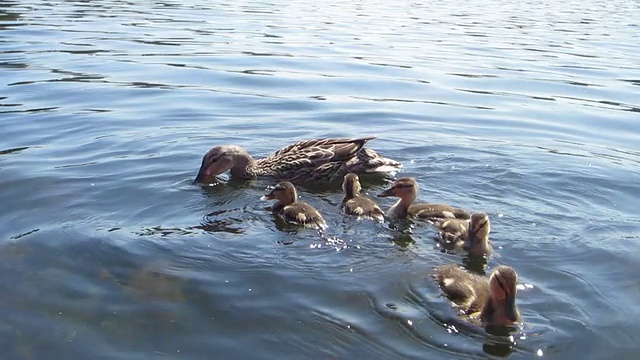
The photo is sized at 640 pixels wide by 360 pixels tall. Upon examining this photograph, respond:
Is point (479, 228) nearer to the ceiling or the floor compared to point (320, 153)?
nearer to the ceiling

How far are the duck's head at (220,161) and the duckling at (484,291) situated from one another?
139 inches

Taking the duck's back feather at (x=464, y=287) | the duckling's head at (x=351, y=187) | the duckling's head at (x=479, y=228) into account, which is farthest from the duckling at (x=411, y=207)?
the duck's back feather at (x=464, y=287)

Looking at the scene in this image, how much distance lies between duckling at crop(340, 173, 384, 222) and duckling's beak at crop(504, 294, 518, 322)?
2.45 m

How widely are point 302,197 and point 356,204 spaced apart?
1163mm

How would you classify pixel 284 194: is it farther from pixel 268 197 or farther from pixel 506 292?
pixel 506 292

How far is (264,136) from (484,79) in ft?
21.7

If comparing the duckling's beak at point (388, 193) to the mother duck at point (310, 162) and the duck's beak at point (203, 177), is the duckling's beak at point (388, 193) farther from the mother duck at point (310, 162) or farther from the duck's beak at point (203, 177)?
the duck's beak at point (203, 177)

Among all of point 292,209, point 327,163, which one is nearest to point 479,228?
point 292,209

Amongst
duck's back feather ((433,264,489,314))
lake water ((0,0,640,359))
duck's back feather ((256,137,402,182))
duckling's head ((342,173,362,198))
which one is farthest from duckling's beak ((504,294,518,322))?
duck's back feather ((256,137,402,182))

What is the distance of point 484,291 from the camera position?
6.00m

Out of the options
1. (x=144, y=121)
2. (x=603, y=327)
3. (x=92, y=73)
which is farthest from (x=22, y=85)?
(x=603, y=327)

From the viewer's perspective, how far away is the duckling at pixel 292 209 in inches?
298

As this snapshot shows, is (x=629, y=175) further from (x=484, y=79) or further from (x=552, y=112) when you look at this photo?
(x=484, y=79)

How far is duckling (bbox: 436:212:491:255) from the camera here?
6.92m
